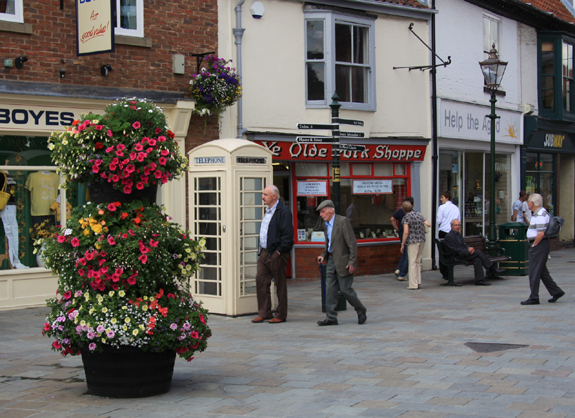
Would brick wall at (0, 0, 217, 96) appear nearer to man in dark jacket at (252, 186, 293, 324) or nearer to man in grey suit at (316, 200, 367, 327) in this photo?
man in dark jacket at (252, 186, 293, 324)

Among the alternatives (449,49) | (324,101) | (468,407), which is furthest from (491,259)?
(468,407)

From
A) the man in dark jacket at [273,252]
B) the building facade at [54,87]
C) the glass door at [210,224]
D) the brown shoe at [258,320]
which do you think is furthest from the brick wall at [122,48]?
the brown shoe at [258,320]

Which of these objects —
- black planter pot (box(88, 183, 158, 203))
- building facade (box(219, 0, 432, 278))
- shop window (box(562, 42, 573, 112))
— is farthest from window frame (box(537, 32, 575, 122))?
black planter pot (box(88, 183, 158, 203))

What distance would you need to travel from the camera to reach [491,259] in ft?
49.3

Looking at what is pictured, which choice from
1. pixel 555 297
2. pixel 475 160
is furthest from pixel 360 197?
pixel 555 297

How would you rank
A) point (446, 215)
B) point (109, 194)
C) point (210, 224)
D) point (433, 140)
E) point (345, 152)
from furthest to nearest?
point (433, 140)
point (345, 152)
point (446, 215)
point (210, 224)
point (109, 194)

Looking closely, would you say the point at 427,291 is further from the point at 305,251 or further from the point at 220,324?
the point at 220,324

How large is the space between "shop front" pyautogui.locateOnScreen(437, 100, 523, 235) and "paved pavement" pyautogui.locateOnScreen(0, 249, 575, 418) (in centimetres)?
766

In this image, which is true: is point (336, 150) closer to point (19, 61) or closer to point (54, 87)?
point (54, 87)

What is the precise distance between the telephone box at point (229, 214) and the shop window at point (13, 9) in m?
3.61

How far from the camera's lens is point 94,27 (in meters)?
11.3

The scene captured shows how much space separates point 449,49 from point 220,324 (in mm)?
11224

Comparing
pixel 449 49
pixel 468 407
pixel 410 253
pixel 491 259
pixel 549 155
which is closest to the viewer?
pixel 468 407

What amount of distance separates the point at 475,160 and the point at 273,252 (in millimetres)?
11538
